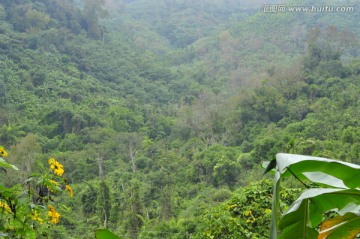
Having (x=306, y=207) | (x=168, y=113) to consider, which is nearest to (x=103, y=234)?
(x=306, y=207)

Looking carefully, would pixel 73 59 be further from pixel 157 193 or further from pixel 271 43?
pixel 157 193

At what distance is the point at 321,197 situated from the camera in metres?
0.53

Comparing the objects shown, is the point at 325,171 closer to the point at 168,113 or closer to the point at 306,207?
the point at 306,207

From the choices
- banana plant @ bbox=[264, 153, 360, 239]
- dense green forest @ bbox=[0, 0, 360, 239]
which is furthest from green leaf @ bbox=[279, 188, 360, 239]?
dense green forest @ bbox=[0, 0, 360, 239]

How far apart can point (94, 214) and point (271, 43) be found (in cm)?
2408

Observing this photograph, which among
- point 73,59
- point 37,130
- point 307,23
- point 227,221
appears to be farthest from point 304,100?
point 307,23

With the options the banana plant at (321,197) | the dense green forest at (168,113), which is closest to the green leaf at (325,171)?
the banana plant at (321,197)

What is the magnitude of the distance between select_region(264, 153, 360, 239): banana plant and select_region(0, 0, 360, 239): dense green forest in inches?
6.6

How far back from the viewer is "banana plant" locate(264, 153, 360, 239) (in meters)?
0.47

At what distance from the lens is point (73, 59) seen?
28.0m

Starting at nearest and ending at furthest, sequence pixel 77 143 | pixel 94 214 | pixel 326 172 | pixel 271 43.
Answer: pixel 326 172 → pixel 94 214 → pixel 77 143 → pixel 271 43

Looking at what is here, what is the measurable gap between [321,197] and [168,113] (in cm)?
2297

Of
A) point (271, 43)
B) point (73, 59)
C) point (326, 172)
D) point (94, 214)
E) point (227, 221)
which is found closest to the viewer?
point (326, 172)

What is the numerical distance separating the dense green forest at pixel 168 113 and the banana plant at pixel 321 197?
0.17m
